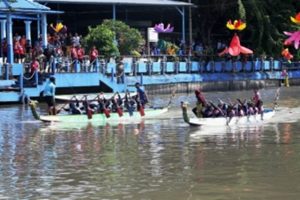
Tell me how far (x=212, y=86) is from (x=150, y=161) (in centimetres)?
2881

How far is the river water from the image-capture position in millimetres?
11781

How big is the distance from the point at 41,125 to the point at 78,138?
390 centimetres

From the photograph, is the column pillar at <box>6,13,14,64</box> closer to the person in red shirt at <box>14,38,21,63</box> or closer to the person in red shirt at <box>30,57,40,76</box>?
the person in red shirt at <box>14,38,21,63</box>

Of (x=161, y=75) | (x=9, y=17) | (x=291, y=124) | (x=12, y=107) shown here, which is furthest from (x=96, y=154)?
(x=161, y=75)

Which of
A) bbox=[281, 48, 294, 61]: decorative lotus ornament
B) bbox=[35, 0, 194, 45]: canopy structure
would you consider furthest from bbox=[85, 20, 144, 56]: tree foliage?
bbox=[281, 48, 294, 61]: decorative lotus ornament

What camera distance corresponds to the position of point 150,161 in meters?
14.9

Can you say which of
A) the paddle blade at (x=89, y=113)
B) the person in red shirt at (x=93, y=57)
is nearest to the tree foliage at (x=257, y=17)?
the person in red shirt at (x=93, y=57)

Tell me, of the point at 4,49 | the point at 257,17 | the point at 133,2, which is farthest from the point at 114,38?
the point at 257,17

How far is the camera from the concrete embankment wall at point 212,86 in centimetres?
4022

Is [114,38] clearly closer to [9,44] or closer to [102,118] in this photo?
[9,44]

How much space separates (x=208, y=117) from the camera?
71.6 ft

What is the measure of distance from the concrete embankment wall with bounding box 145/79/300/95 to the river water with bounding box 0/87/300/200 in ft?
55.3

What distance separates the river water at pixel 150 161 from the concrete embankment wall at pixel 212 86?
1686cm

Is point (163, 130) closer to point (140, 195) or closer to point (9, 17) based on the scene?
point (140, 195)
